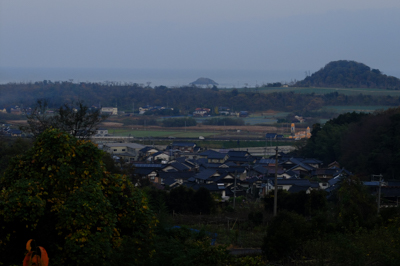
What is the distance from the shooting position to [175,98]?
125ft

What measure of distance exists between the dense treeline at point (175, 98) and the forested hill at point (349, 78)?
41.6 feet

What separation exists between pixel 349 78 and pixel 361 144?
3802 cm

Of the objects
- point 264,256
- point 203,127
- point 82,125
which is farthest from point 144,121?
point 264,256

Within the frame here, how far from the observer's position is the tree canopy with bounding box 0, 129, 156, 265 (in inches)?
87.7

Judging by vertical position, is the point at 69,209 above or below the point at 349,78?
below

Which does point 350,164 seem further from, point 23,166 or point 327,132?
point 23,166

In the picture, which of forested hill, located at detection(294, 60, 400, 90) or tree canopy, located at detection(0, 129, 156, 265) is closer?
tree canopy, located at detection(0, 129, 156, 265)

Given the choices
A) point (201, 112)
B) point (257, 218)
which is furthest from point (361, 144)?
point (201, 112)

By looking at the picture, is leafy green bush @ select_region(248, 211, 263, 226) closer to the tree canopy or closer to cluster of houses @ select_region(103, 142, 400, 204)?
cluster of houses @ select_region(103, 142, 400, 204)

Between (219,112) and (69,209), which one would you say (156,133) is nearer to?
(219,112)

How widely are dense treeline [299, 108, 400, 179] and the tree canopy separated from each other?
29.1 feet

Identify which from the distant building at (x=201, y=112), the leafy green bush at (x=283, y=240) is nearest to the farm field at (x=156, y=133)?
the distant building at (x=201, y=112)

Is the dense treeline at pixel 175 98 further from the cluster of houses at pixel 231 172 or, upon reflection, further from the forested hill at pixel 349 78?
the cluster of houses at pixel 231 172

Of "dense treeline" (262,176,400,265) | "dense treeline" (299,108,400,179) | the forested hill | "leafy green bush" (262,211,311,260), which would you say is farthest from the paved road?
the forested hill
